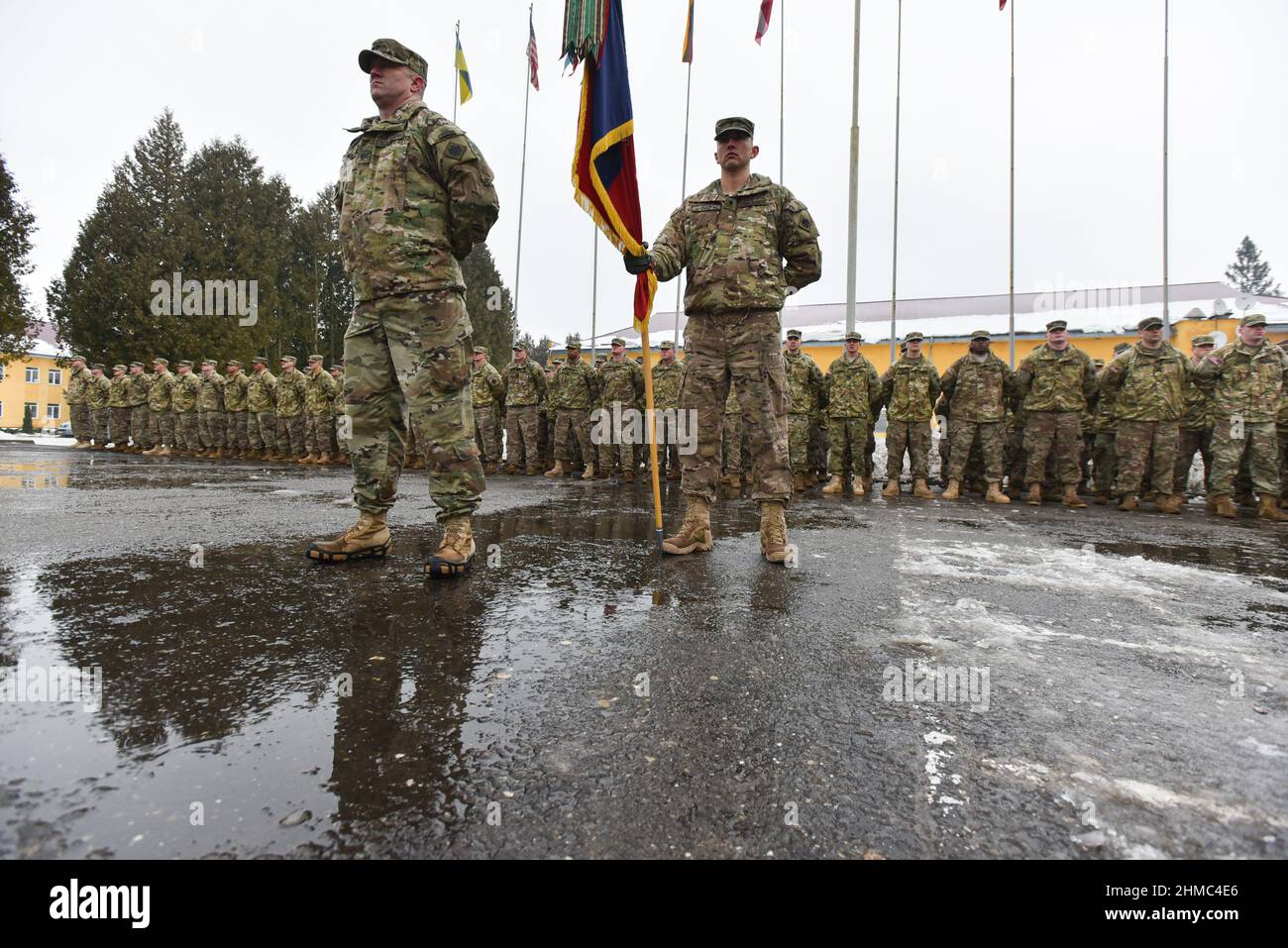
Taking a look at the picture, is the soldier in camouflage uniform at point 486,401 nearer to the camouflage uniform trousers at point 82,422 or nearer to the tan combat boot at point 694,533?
the tan combat boot at point 694,533

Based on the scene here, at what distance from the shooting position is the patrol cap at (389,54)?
320 cm

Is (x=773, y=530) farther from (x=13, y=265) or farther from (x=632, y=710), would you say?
(x=13, y=265)

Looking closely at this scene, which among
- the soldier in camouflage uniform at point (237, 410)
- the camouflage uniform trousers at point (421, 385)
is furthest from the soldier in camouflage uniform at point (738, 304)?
the soldier in camouflage uniform at point (237, 410)

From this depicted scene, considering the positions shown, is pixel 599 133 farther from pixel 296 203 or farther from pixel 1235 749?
pixel 296 203

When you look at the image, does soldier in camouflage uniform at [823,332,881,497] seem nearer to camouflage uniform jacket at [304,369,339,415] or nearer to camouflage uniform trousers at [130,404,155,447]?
camouflage uniform jacket at [304,369,339,415]

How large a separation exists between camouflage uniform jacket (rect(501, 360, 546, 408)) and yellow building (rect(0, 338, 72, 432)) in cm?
4973

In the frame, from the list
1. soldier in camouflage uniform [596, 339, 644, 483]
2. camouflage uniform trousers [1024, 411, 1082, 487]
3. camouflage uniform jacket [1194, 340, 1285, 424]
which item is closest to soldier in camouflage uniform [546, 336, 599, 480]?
soldier in camouflage uniform [596, 339, 644, 483]

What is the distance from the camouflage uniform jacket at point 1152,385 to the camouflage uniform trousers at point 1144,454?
0.12 metres

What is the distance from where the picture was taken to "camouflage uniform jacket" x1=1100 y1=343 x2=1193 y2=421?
25.6ft

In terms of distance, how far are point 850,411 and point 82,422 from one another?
19.2 metres

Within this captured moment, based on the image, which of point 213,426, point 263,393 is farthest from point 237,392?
point 263,393

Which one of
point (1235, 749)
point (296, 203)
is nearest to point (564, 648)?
point (1235, 749)
